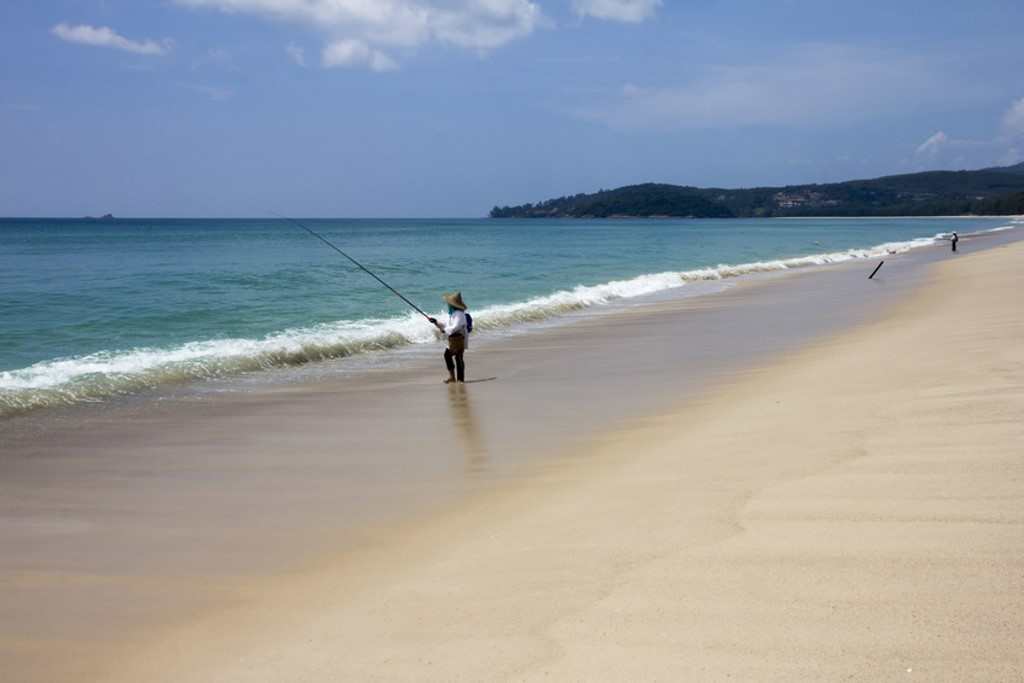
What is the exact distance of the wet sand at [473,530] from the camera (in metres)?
3.44

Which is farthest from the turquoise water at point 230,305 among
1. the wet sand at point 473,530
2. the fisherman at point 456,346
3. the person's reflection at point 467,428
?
the person's reflection at point 467,428

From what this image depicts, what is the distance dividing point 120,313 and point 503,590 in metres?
17.6

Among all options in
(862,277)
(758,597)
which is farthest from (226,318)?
(862,277)

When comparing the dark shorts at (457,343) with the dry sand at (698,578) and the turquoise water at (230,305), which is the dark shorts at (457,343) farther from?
the dry sand at (698,578)

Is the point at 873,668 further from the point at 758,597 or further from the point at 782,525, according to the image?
the point at 782,525

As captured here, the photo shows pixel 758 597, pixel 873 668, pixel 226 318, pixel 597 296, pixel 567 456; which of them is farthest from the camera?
pixel 597 296

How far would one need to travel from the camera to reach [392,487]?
241 inches

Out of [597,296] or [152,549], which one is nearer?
[152,549]

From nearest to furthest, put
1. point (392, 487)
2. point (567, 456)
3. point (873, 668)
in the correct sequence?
point (873, 668) → point (392, 487) → point (567, 456)

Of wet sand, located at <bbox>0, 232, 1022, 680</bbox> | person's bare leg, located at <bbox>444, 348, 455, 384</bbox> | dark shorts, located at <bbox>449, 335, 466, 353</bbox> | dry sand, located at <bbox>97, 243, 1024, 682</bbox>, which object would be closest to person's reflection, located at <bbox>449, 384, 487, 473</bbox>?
wet sand, located at <bbox>0, 232, 1022, 680</bbox>

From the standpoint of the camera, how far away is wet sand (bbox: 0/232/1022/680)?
344cm

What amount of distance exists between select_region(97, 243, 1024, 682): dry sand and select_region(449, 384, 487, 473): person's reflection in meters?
0.73

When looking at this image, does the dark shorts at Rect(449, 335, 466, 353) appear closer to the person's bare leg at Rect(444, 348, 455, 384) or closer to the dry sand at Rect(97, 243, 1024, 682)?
the person's bare leg at Rect(444, 348, 455, 384)

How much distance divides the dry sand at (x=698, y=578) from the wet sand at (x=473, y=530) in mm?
17
